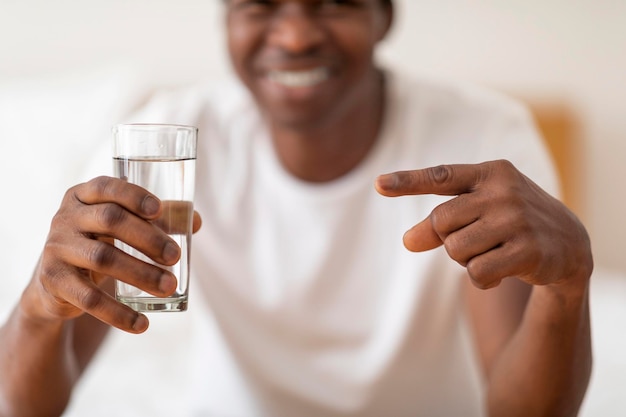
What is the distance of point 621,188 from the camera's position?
282 cm

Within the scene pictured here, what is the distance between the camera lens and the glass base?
0.94 meters

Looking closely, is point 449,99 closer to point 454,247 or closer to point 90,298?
point 454,247

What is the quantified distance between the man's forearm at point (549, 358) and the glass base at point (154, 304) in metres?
0.45

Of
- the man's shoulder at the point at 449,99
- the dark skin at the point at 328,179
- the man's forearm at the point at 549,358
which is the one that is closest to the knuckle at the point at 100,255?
the dark skin at the point at 328,179

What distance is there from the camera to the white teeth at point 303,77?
148 centimetres

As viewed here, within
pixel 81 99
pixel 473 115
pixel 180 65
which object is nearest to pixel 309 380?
pixel 473 115

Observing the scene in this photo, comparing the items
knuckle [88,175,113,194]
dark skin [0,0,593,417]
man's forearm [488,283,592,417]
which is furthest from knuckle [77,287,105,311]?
man's forearm [488,283,592,417]

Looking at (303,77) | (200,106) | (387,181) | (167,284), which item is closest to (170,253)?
(167,284)

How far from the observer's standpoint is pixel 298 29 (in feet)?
4.78

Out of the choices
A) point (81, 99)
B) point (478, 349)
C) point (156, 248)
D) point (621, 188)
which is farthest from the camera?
point (621, 188)

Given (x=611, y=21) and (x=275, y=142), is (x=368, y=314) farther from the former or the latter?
Answer: (x=611, y=21)

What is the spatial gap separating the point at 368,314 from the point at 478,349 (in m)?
0.22

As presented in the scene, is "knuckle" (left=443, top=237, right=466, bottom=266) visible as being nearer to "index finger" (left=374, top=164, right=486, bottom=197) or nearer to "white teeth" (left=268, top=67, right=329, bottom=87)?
"index finger" (left=374, top=164, right=486, bottom=197)

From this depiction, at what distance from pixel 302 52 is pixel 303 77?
1.7 inches
